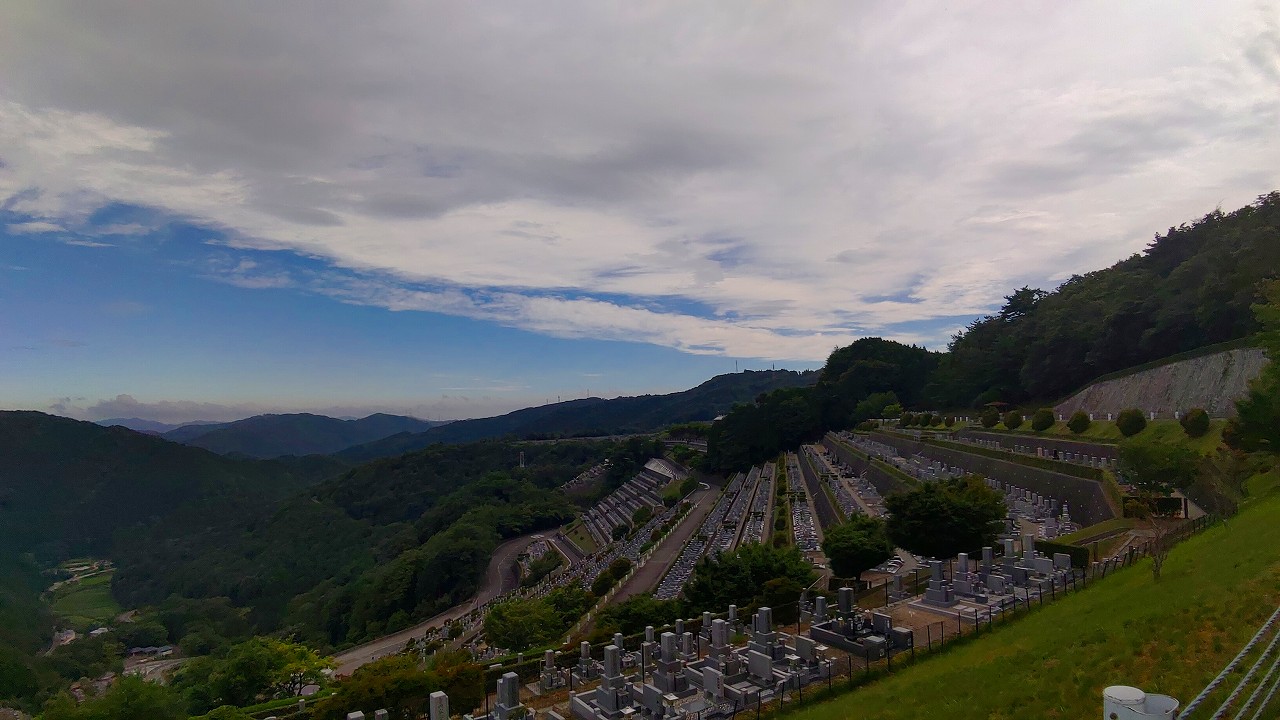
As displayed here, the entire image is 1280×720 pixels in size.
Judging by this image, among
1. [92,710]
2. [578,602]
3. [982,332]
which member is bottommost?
[578,602]

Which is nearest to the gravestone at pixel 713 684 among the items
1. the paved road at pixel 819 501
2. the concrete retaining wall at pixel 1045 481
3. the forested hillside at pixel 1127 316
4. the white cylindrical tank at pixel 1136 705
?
the white cylindrical tank at pixel 1136 705

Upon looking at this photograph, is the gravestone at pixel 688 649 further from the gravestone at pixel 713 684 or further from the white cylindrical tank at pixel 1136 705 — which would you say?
the white cylindrical tank at pixel 1136 705

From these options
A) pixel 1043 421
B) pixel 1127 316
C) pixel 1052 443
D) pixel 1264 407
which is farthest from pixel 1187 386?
pixel 1264 407

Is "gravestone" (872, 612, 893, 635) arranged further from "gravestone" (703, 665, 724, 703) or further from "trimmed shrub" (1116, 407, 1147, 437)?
"trimmed shrub" (1116, 407, 1147, 437)

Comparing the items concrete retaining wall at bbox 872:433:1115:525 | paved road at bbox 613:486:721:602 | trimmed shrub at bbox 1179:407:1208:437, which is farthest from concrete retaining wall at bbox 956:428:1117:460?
paved road at bbox 613:486:721:602

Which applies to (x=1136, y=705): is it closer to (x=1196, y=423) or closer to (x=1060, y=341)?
(x=1196, y=423)

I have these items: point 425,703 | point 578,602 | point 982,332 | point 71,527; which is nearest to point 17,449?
point 71,527

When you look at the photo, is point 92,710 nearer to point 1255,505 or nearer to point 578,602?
point 578,602
